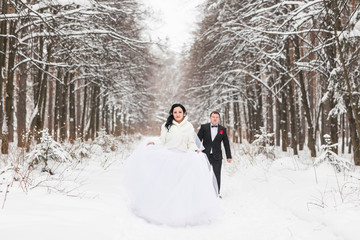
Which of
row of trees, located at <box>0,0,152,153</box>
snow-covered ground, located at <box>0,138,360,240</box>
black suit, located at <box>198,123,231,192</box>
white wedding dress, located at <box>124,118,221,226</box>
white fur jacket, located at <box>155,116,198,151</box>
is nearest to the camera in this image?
snow-covered ground, located at <box>0,138,360,240</box>

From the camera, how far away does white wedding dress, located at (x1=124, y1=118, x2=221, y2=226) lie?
3857mm

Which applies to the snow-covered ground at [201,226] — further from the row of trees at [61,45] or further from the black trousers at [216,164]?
the row of trees at [61,45]

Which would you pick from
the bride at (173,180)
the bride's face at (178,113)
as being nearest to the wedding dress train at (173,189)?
the bride at (173,180)

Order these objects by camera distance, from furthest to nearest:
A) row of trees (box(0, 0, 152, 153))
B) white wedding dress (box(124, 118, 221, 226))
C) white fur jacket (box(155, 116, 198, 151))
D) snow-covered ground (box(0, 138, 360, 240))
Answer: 1. row of trees (box(0, 0, 152, 153))
2. white fur jacket (box(155, 116, 198, 151))
3. white wedding dress (box(124, 118, 221, 226))
4. snow-covered ground (box(0, 138, 360, 240))

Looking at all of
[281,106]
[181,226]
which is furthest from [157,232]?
[281,106]

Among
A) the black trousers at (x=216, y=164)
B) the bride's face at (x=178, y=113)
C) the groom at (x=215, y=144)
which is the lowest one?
the black trousers at (x=216, y=164)

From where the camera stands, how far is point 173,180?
405cm

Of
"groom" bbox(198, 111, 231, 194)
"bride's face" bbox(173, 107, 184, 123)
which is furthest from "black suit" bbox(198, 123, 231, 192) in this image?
"bride's face" bbox(173, 107, 184, 123)

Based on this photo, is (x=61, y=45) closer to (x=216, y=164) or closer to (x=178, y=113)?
(x=178, y=113)

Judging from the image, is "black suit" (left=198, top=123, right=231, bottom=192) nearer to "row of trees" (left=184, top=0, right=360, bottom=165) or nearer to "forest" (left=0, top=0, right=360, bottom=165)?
"forest" (left=0, top=0, right=360, bottom=165)

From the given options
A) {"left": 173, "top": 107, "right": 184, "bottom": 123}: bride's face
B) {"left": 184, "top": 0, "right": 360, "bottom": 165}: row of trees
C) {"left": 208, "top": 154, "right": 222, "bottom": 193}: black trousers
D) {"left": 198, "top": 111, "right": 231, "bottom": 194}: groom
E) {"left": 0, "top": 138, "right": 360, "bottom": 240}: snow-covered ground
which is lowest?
{"left": 0, "top": 138, "right": 360, "bottom": 240}: snow-covered ground

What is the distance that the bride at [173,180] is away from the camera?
3.88 m

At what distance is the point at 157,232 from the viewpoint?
3.49m

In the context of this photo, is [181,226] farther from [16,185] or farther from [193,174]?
[16,185]
